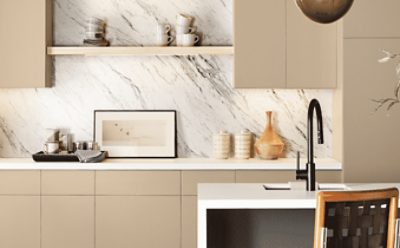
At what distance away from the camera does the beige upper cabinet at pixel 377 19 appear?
17.3 ft

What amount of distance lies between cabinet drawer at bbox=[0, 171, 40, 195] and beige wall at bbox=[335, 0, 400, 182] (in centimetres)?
221

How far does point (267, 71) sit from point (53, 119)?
1721 millimetres

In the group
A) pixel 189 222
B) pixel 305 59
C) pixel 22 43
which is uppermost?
pixel 22 43

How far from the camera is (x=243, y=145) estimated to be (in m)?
5.70

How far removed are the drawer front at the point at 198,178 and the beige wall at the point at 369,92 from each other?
2.79 ft

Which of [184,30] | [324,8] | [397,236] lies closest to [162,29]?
[184,30]

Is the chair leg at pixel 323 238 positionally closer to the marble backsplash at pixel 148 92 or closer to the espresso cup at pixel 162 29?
the marble backsplash at pixel 148 92

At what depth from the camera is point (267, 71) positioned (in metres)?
5.50

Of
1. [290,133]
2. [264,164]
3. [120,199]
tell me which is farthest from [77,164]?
[290,133]

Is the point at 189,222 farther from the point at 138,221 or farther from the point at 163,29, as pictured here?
the point at 163,29

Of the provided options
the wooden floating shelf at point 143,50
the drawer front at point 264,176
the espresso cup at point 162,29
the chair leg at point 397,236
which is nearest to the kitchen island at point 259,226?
the chair leg at point 397,236

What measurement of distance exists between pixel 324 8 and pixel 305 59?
7.39ft

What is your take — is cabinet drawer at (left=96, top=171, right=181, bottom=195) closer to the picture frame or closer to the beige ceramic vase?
the picture frame

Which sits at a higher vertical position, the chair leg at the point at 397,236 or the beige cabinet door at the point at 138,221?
the chair leg at the point at 397,236
